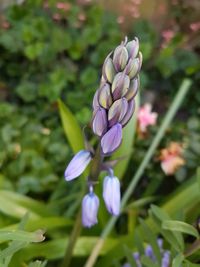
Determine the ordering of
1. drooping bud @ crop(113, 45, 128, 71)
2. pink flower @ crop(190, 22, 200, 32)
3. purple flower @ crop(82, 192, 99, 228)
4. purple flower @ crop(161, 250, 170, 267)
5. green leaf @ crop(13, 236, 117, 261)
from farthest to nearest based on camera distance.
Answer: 1. pink flower @ crop(190, 22, 200, 32)
2. green leaf @ crop(13, 236, 117, 261)
3. purple flower @ crop(161, 250, 170, 267)
4. purple flower @ crop(82, 192, 99, 228)
5. drooping bud @ crop(113, 45, 128, 71)

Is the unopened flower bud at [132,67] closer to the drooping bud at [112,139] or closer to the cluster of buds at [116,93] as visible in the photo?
the cluster of buds at [116,93]

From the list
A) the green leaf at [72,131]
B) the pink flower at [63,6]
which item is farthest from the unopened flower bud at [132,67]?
the pink flower at [63,6]

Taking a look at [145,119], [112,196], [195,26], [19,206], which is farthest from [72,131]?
[195,26]

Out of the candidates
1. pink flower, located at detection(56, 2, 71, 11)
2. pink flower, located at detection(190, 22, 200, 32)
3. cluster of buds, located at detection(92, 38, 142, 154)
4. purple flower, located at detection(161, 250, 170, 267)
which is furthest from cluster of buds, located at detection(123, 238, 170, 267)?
pink flower, located at detection(190, 22, 200, 32)

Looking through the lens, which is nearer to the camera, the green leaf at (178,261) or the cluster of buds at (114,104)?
the cluster of buds at (114,104)

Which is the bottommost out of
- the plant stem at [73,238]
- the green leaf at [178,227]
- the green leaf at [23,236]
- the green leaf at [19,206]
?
the green leaf at [178,227]

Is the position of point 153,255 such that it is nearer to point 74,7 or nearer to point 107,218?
point 107,218

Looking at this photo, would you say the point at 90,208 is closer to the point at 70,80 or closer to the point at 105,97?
the point at 105,97

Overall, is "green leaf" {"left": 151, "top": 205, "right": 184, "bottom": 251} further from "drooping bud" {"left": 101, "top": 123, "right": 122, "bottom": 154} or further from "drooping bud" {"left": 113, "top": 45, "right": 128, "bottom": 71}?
"drooping bud" {"left": 113, "top": 45, "right": 128, "bottom": 71}
